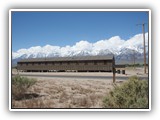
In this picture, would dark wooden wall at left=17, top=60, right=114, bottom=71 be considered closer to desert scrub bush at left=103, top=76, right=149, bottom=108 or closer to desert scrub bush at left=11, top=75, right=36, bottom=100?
desert scrub bush at left=11, top=75, right=36, bottom=100

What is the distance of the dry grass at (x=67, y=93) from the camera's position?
5660mm

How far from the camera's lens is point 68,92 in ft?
20.9

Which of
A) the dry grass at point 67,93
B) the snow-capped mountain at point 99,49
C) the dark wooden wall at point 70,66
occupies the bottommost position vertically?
the dry grass at point 67,93

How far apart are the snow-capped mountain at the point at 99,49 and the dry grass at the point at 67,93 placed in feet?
2.49

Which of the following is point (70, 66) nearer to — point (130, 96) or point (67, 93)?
point (67, 93)

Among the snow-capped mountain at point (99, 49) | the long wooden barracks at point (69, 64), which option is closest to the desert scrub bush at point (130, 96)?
the snow-capped mountain at point (99, 49)

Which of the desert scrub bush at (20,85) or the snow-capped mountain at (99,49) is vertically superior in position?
the snow-capped mountain at (99,49)

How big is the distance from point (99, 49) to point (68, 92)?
1346mm

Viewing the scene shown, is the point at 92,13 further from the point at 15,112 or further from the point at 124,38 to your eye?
the point at 15,112

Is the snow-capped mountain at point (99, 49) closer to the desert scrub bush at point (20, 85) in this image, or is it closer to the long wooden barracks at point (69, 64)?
the long wooden barracks at point (69, 64)

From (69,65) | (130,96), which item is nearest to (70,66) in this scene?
(69,65)

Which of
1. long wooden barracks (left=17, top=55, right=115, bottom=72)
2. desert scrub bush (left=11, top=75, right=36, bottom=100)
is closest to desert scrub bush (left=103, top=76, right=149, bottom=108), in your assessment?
long wooden barracks (left=17, top=55, right=115, bottom=72)

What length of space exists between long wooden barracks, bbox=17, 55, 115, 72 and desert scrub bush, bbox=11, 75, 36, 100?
8.6 inches

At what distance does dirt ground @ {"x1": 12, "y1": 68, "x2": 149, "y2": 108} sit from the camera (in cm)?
567
